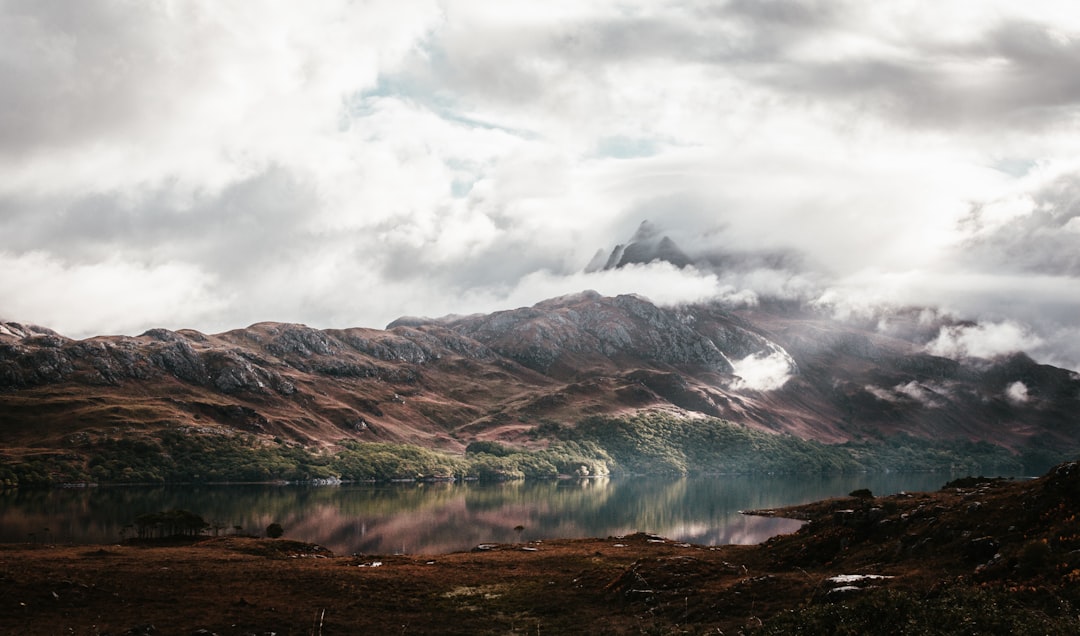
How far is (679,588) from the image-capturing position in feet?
201

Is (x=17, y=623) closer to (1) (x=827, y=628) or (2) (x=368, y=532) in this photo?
(1) (x=827, y=628)

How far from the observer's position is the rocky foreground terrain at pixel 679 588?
127 ft

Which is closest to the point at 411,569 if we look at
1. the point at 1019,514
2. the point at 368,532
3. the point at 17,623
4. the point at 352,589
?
the point at 352,589

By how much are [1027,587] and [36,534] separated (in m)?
162

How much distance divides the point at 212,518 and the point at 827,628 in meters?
191

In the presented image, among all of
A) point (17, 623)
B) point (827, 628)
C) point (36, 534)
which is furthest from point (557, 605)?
point (36, 534)

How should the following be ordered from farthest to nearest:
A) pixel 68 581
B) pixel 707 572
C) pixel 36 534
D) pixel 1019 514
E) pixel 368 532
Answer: pixel 368 532
pixel 36 534
pixel 707 572
pixel 68 581
pixel 1019 514

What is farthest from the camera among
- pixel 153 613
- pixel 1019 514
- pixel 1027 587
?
pixel 153 613

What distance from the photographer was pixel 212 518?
198 m

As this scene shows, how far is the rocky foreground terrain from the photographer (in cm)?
3866

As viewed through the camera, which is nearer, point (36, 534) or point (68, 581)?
point (68, 581)

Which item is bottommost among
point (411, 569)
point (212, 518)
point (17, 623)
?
point (212, 518)

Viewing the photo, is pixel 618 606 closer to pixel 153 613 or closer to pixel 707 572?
pixel 707 572

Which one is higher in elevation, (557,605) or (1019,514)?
(1019,514)
